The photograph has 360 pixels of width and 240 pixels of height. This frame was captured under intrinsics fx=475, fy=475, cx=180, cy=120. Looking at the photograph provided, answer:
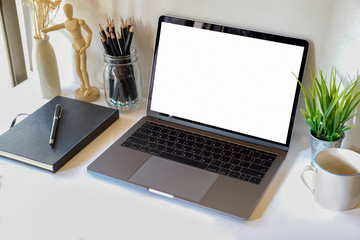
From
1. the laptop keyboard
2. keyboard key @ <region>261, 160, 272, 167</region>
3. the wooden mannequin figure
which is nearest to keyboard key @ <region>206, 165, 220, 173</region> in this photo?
the laptop keyboard

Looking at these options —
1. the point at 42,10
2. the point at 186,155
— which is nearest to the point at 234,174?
the point at 186,155

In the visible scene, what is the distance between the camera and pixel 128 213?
927mm

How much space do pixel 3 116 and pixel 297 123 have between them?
2.47 ft

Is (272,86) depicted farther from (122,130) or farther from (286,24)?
(122,130)

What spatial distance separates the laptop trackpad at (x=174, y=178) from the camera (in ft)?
3.16

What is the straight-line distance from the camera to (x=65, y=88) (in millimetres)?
1391

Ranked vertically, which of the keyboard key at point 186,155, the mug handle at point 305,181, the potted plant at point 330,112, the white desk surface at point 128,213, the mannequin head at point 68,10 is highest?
the mannequin head at point 68,10

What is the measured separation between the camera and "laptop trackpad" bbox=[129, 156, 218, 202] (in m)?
0.96

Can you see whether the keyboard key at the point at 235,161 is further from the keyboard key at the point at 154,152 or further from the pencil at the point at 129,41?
the pencil at the point at 129,41

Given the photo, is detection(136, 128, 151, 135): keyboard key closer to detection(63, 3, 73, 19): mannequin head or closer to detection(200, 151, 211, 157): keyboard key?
detection(200, 151, 211, 157): keyboard key

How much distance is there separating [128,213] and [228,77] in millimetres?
400

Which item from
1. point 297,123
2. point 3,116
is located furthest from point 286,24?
point 3,116

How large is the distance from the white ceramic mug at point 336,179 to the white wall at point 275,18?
145mm

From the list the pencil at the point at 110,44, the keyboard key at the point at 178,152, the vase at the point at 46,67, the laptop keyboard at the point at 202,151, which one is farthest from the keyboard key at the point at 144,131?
the vase at the point at 46,67
